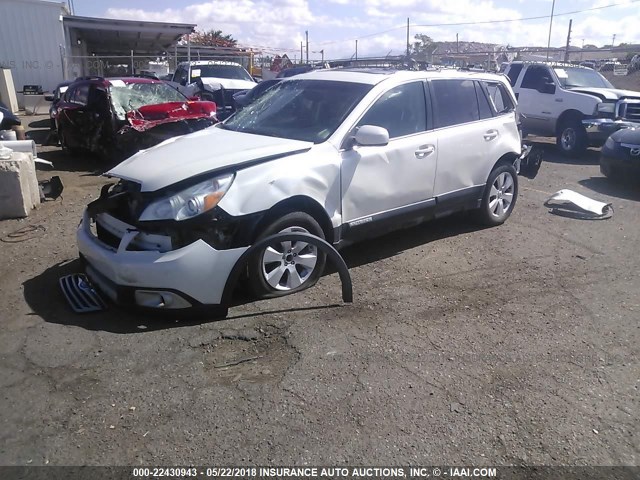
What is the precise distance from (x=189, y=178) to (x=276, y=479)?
2207mm

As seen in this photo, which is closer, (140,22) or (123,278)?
(123,278)

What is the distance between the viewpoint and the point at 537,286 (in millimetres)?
4988

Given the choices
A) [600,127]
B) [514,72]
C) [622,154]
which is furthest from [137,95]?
[600,127]

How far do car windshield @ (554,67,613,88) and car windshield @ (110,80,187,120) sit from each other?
8.95m

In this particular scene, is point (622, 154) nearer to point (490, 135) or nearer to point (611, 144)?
point (611, 144)

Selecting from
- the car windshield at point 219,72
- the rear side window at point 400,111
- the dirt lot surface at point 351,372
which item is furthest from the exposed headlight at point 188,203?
the car windshield at point 219,72

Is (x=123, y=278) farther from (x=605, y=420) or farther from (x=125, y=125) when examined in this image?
(x=125, y=125)

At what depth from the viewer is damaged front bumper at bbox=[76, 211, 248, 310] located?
380 centimetres

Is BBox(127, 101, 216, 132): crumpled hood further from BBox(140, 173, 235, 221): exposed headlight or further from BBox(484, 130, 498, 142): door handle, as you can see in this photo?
BBox(140, 173, 235, 221): exposed headlight

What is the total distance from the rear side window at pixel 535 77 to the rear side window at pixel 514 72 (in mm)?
387

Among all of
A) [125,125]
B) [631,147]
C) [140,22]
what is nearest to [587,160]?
[631,147]

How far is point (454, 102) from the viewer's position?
5.98m

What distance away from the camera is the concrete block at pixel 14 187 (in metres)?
6.58

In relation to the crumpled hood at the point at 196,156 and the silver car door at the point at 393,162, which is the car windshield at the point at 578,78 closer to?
the silver car door at the point at 393,162
